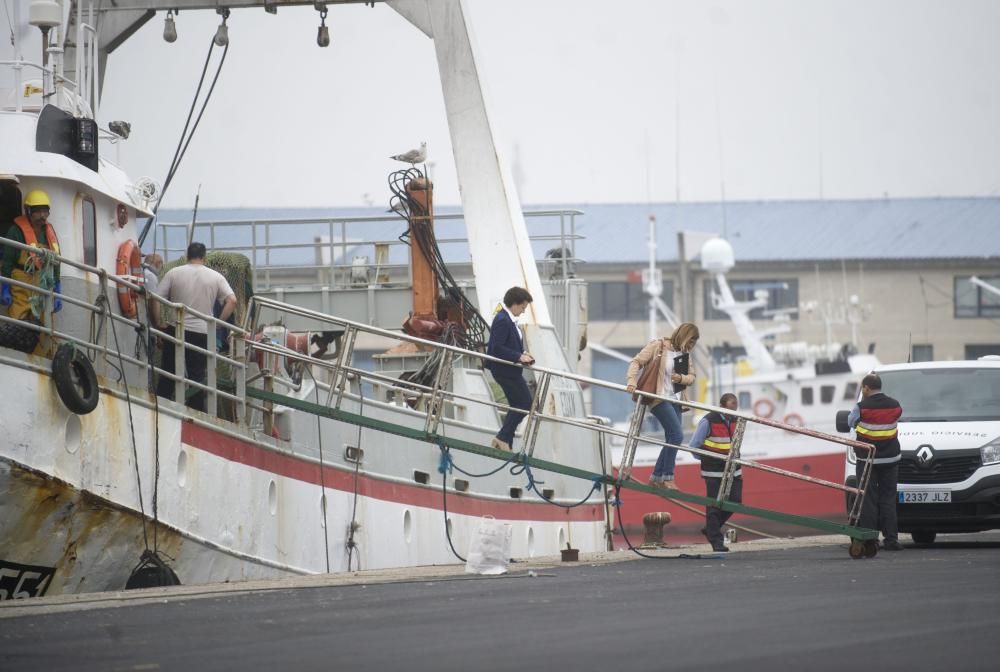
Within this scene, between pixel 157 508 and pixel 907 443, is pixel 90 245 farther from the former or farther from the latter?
pixel 907 443

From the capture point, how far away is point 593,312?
71438mm

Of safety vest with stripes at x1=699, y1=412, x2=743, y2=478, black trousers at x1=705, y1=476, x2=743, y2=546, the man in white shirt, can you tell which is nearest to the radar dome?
safety vest with stripes at x1=699, y1=412, x2=743, y2=478

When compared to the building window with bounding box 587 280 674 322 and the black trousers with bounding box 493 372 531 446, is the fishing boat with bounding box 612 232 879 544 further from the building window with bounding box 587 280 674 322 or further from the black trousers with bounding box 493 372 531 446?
the black trousers with bounding box 493 372 531 446

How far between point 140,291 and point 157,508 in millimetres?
1745

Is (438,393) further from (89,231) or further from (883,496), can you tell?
(883,496)

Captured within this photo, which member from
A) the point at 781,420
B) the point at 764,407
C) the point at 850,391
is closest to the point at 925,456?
the point at 781,420

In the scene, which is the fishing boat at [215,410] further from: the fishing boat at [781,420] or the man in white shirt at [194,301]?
the fishing boat at [781,420]

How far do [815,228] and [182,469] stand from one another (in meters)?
64.6

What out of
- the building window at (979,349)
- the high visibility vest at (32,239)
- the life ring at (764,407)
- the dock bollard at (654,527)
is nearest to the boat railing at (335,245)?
the dock bollard at (654,527)

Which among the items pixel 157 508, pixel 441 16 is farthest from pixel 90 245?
pixel 441 16

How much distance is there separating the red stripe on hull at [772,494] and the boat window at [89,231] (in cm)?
2866

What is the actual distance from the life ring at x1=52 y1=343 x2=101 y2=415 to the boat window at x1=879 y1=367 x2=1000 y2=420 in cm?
865

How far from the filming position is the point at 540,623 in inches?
335

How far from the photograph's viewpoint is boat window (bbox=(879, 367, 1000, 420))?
→ 16.5m
